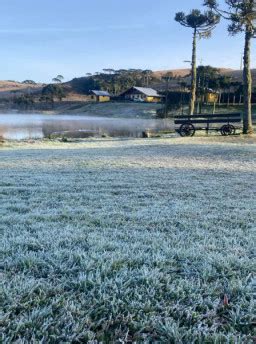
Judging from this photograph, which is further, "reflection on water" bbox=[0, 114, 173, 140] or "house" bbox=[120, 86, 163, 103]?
"house" bbox=[120, 86, 163, 103]

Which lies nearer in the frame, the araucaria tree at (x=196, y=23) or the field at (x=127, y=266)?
the field at (x=127, y=266)

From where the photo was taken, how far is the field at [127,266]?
6.23 feet

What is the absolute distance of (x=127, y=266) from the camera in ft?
8.57

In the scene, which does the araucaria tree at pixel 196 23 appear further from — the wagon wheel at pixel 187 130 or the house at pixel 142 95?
the house at pixel 142 95

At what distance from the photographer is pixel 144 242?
319 cm

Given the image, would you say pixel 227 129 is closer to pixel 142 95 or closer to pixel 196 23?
pixel 196 23

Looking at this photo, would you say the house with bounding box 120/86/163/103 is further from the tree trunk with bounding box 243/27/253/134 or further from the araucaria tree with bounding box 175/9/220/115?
the tree trunk with bounding box 243/27/253/134

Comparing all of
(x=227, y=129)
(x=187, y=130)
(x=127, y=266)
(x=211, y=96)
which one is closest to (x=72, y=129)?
(x=187, y=130)

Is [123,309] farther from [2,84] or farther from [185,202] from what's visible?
[2,84]

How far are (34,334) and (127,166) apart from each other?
7149mm

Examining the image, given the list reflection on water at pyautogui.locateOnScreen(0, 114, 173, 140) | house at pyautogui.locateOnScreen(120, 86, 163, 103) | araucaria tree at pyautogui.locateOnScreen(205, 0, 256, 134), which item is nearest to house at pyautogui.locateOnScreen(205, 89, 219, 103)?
house at pyautogui.locateOnScreen(120, 86, 163, 103)

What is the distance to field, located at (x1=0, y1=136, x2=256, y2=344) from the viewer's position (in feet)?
6.23

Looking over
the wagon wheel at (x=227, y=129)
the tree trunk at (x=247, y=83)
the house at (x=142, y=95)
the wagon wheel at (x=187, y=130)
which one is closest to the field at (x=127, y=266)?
the tree trunk at (x=247, y=83)

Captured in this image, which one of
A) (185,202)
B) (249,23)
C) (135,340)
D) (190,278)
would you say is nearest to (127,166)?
(185,202)
